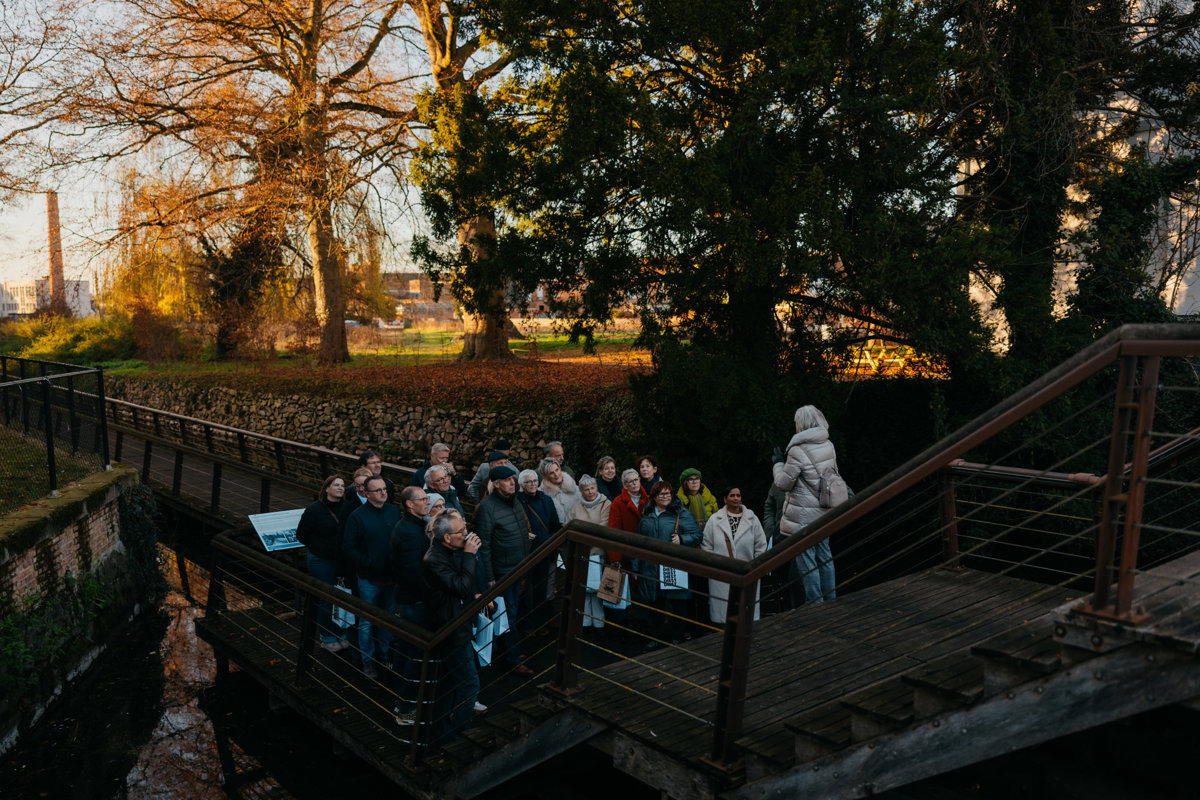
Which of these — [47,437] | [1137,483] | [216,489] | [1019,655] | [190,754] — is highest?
[1137,483]

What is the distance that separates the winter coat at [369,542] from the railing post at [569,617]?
8.53 feet

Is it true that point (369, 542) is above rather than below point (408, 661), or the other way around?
above

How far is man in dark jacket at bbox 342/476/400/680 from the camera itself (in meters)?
6.84

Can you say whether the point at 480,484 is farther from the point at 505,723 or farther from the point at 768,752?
the point at 768,752

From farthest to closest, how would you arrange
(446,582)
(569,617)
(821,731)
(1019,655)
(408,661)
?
(408,661)
(446,582)
(569,617)
(821,731)
(1019,655)

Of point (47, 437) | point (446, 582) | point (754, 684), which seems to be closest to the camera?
point (754, 684)

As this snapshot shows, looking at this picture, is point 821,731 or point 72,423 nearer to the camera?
point 821,731

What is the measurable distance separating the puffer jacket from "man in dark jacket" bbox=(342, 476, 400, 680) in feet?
10.0

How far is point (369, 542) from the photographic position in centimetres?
685

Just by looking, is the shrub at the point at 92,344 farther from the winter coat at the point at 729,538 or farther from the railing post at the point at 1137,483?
the railing post at the point at 1137,483

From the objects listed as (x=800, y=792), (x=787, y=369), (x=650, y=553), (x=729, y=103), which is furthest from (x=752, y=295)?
(x=800, y=792)

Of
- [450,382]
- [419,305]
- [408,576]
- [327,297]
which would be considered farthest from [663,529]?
[419,305]

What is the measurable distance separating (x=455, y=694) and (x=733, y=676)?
245cm

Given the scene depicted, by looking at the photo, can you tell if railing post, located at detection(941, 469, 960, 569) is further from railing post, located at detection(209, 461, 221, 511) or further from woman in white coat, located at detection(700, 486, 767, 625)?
railing post, located at detection(209, 461, 221, 511)
